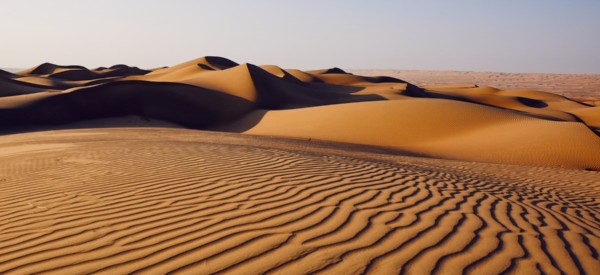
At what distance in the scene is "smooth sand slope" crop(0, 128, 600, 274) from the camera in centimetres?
297

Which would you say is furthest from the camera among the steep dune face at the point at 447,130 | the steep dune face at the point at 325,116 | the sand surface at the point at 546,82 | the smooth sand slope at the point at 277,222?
the sand surface at the point at 546,82

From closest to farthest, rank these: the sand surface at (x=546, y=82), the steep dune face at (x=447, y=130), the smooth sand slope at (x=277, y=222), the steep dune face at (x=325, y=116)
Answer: the smooth sand slope at (x=277, y=222) → the steep dune face at (x=447, y=130) → the steep dune face at (x=325, y=116) → the sand surface at (x=546, y=82)

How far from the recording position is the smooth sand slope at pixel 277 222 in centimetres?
297

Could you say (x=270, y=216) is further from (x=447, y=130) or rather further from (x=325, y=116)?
(x=325, y=116)

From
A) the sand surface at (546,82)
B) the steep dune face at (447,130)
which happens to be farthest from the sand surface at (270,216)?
the sand surface at (546,82)

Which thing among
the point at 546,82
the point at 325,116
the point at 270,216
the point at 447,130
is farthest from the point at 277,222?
the point at 546,82

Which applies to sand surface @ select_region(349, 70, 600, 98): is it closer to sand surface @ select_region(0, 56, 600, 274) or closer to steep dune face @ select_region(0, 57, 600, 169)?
steep dune face @ select_region(0, 57, 600, 169)

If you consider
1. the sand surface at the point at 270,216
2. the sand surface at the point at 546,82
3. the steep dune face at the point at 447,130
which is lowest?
the sand surface at the point at 546,82

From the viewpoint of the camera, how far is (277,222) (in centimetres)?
371

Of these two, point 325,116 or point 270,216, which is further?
point 325,116

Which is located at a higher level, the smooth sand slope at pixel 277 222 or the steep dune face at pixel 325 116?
the smooth sand slope at pixel 277 222

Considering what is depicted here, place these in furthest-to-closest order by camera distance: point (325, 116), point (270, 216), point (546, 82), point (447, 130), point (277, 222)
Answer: point (546, 82) < point (325, 116) < point (447, 130) < point (270, 216) < point (277, 222)

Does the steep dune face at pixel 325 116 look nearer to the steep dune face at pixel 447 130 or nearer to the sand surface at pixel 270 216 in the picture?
the steep dune face at pixel 447 130

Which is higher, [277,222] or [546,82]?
[277,222]
